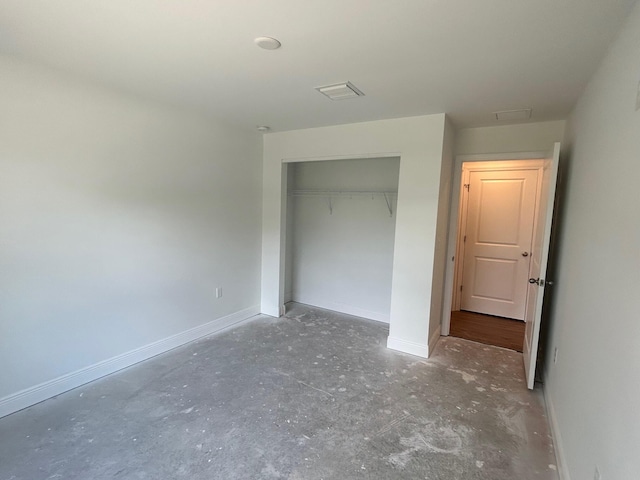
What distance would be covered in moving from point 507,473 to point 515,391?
3.35ft

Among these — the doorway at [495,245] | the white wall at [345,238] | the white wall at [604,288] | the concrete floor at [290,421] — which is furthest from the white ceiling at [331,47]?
the concrete floor at [290,421]

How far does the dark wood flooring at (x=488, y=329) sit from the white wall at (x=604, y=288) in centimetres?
148

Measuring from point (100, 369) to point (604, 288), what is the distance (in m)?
3.47

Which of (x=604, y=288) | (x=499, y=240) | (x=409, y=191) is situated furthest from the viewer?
(x=499, y=240)

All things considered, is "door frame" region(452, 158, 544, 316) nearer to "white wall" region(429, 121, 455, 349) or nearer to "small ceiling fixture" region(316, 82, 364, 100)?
"white wall" region(429, 121, 455, 349)

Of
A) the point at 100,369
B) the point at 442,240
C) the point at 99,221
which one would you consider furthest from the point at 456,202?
the point at 100,369

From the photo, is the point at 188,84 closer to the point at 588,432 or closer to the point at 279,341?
the point at 279,341

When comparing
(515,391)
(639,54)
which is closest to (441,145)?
(639,54)

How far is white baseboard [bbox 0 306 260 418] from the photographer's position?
228 centimetres

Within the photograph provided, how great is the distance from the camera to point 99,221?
2.65m

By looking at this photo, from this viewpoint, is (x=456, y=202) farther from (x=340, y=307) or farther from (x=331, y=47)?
(x=331, y=47)

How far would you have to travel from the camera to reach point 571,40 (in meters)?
1.69

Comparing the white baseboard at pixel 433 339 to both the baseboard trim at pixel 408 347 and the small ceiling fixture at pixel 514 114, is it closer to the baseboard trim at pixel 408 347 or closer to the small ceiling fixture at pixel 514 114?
the baseboard trim at pixel 408 347

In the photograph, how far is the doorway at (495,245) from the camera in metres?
4.36
